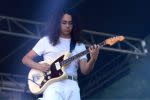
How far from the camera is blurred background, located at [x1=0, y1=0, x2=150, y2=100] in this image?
5.50 meters

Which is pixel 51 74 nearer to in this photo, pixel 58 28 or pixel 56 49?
pixel 56 49

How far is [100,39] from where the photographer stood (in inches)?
243

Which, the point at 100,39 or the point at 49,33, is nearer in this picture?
the point at 49,33

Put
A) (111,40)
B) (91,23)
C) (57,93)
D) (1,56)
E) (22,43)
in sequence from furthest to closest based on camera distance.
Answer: (1,56) < (22,43) < (91,23) < (111,40) < (57,93)

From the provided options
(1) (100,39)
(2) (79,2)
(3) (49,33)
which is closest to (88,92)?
(1) (100,39)

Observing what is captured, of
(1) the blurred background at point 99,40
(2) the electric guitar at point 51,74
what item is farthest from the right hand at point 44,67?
(1) the blurred background at point 99,40

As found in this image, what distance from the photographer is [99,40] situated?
6.18 m

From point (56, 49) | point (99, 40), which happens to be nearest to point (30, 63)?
point (56, 49)

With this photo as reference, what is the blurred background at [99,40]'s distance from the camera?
5.50 metres

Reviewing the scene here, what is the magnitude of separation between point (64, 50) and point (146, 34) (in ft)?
9.87

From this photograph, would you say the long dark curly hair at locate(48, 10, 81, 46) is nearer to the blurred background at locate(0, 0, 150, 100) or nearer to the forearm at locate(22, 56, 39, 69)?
the forearm at locate(22, 56, 39, 69)

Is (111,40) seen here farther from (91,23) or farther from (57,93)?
(91,23)

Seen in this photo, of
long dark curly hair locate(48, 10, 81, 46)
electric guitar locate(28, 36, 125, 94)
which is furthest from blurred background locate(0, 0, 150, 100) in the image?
electric guitar locate(28, 36, 125, 94)

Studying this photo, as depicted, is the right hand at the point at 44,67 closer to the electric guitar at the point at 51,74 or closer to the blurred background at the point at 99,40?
the electric guitar at the point at 51,74
